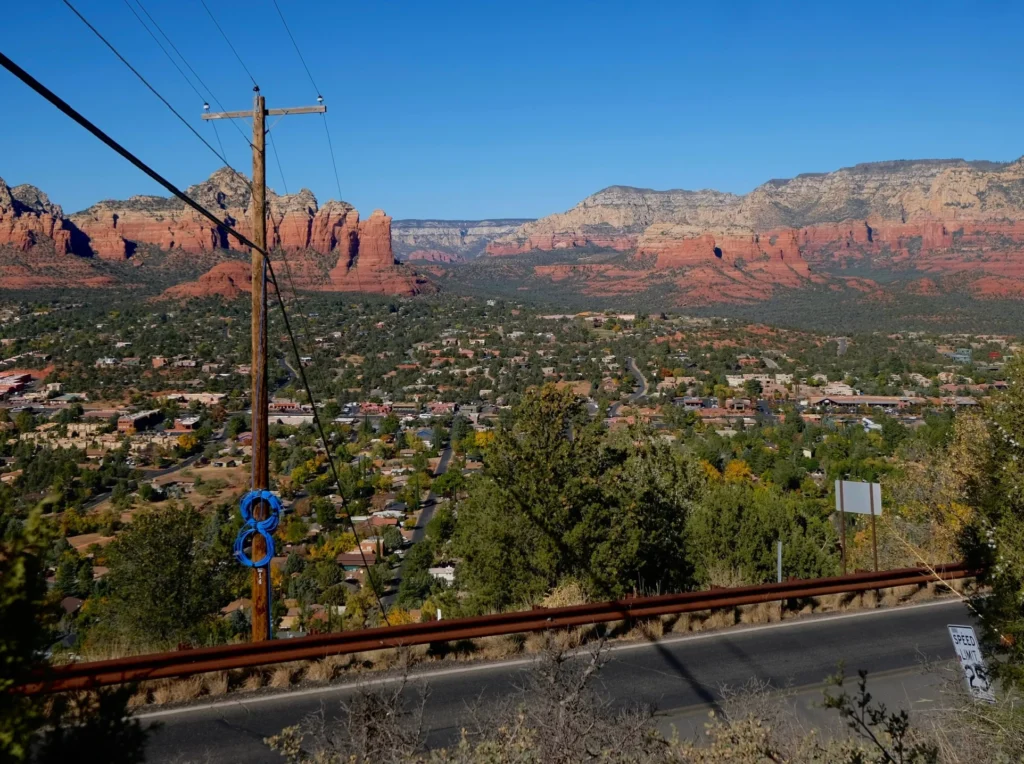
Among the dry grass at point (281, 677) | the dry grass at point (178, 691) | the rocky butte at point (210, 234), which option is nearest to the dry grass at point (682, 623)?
the dry grass at point (281, 677)

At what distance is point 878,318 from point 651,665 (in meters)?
129

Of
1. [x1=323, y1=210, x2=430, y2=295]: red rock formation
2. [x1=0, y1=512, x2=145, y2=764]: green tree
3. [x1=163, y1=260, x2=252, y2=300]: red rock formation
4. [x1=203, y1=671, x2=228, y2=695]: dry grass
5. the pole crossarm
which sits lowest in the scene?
[x1=203, y1=671, x2=228, y2=695]: dry grass

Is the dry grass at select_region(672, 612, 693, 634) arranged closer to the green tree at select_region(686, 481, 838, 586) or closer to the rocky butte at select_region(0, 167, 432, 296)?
the green tree at select_region(686, 481, 838, 586)

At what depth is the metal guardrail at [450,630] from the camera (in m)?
6.29

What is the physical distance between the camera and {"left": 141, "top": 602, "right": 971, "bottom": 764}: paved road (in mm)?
5883

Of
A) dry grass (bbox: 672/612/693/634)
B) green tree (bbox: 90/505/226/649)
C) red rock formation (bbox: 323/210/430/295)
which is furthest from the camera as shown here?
red rock formation (bbox: 323/210/430/295)

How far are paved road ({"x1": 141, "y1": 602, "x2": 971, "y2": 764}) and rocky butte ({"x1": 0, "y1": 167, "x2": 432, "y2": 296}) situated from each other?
379 feet

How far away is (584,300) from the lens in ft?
527

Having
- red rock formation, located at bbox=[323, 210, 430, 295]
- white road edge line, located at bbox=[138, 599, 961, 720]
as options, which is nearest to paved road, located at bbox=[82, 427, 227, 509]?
white road edge line, located at bbox=[138, 599, 961, 720]

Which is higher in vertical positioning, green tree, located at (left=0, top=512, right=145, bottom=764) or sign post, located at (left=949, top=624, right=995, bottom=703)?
green tree, located at (left=0, top=512, right=145, bottom=764)

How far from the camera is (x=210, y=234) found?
13262cm

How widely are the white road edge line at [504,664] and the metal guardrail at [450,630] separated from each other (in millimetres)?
265

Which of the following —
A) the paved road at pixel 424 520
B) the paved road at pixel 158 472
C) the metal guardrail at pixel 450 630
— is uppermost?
the metal guardrail at pixel 450 630

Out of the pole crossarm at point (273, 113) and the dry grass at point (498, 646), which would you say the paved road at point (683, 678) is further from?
the pole crossarm at point (273, 113)
